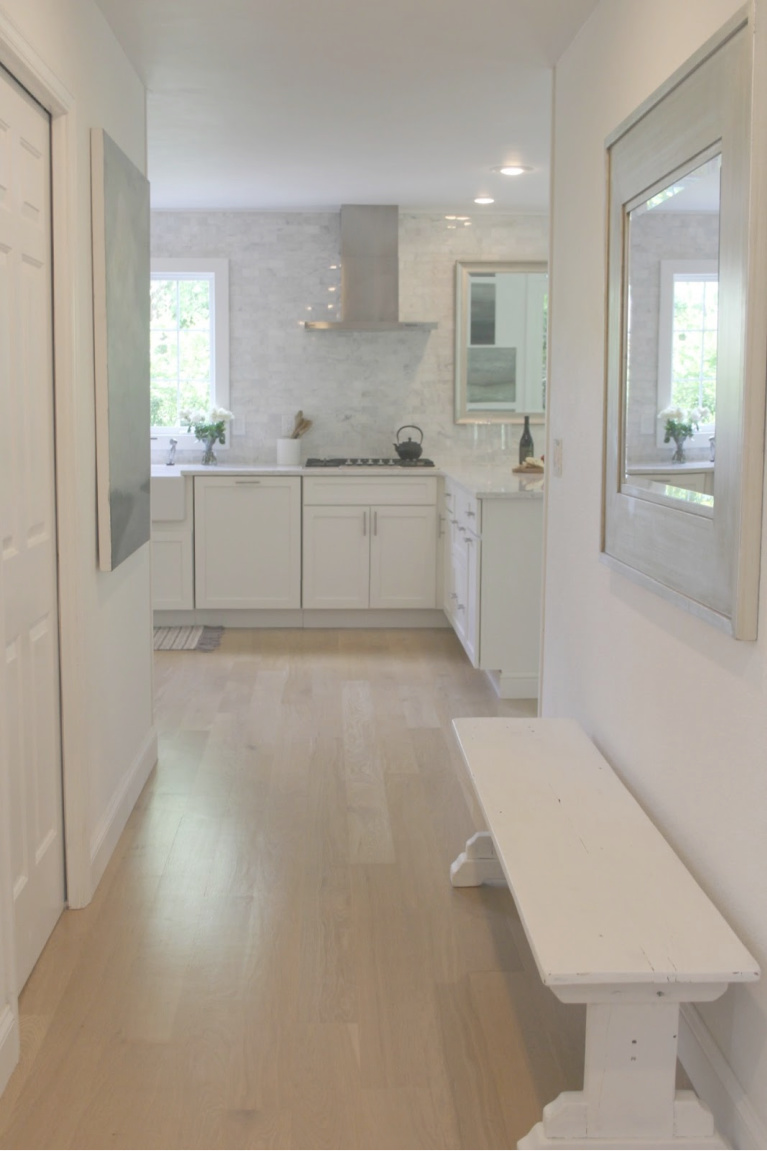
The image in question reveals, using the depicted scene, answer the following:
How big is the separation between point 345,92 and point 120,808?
261 cm

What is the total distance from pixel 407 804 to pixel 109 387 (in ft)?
5.38

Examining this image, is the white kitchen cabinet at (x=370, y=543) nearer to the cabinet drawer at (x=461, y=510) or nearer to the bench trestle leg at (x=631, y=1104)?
the cabinet drawer at (x=461, y=510)

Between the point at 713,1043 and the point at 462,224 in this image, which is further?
the point at 462,224

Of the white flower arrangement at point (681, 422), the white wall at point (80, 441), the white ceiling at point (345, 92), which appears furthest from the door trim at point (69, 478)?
the white flower arrangement at point (681, 422)

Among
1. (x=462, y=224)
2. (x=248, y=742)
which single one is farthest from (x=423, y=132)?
(x=248, y=742)

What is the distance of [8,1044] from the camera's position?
7.39ft

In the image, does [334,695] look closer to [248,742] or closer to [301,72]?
[248,742]

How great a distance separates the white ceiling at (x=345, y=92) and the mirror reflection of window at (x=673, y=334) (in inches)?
42.2

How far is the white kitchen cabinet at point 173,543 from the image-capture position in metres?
6.49

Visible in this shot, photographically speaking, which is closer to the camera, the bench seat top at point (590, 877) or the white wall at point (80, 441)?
the bench seat top at point (590, 877)

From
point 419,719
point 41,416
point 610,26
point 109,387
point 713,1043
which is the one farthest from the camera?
point 419,719

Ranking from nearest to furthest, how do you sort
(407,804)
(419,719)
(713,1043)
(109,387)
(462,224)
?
1. (713,1043)
2. (109,387)
3. (407,804)
4. (419,719)
5. (462,224)

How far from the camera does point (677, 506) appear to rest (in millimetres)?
2340

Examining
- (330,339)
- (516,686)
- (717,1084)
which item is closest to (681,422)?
(717,1084)
